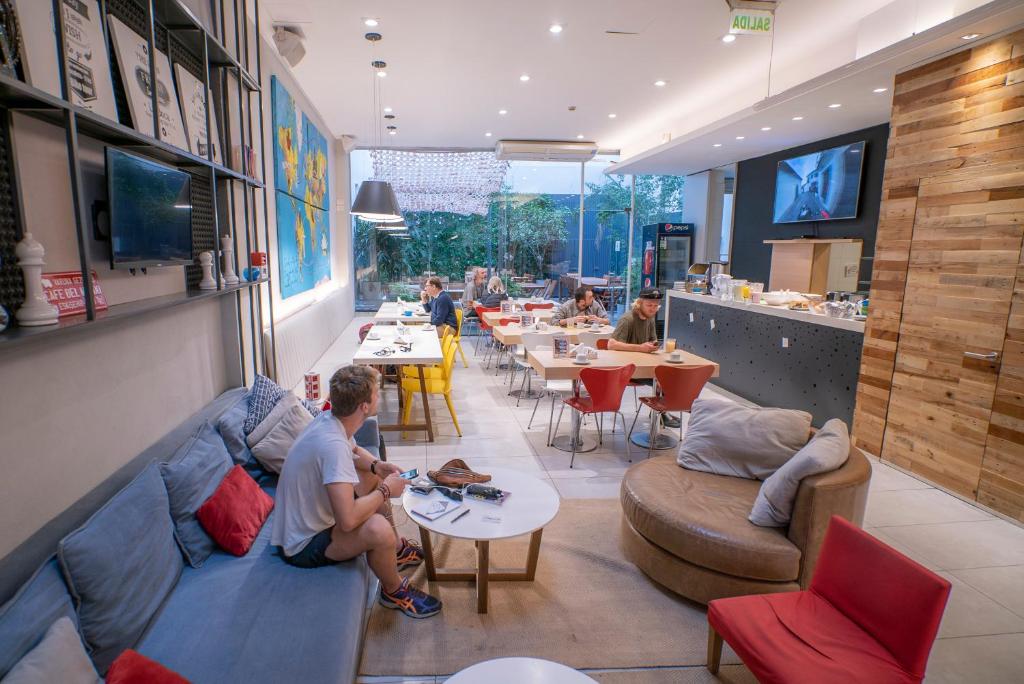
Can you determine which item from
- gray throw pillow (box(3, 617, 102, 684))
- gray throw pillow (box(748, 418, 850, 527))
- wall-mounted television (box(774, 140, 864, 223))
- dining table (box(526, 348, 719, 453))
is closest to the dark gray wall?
wall-mounted television (box(774, 140, 864, 223))

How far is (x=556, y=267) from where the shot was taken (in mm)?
12125

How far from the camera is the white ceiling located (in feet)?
15.8

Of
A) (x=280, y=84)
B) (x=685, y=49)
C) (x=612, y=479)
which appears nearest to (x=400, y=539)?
(x=612, y=479)

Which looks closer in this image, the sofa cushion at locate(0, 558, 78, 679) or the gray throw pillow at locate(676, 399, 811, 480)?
the sofa cushion at locate(0, 558, 78, 679)

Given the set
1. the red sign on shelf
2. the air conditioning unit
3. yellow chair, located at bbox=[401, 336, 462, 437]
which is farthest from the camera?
the air conditioning unit

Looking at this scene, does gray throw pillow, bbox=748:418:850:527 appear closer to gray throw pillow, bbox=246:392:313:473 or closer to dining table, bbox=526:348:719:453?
dining table, bbox=526:348:719:453

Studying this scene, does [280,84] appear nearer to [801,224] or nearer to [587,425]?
[587,425]

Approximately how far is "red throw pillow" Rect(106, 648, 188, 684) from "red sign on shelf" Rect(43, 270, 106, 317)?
1122 millimetres

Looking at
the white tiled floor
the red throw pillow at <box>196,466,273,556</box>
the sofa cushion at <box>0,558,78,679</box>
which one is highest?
the sofa cushion at <box>0,558,78,679</box>

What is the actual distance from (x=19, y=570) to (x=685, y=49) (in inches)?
255

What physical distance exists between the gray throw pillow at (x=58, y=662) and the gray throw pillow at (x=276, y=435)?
156 centimetres

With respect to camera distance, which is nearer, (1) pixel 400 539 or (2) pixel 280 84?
(1) pixel 400 539

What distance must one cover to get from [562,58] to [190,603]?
5915 millimetres

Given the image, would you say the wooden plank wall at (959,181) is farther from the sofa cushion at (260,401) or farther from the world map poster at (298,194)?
the world map poster at (298,194)
